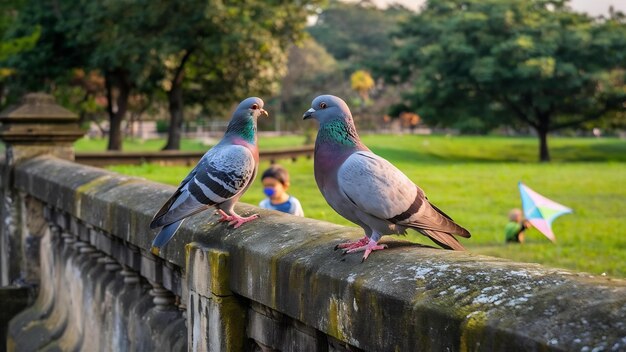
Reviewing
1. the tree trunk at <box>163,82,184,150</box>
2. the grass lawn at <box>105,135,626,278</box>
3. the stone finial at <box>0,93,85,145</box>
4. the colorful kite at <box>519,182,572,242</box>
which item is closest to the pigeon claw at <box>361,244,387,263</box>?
the stone finial at <box>0,93,85,145</box>

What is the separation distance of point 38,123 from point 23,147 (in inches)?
12.9

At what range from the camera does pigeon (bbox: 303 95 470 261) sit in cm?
298

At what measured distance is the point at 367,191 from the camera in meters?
2.97

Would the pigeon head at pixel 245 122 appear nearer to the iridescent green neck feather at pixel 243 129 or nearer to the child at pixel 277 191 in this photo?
the iridescent green neck feather at pixel 243 129

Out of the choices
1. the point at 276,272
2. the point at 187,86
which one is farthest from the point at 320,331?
the point at 187,86

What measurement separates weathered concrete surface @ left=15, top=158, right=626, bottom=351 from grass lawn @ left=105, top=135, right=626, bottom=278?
5869 millimetres

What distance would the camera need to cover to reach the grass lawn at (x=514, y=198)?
10250 mm

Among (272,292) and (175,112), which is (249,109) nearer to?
(272,292)

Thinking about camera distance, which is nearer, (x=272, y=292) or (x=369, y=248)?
(x=369, y=248)

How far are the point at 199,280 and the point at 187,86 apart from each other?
97.6 feet

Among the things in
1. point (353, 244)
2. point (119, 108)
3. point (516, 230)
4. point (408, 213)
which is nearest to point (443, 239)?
point (408, 213)

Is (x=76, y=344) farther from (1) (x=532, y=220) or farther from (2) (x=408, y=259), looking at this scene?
(1) (x=532, y=220)

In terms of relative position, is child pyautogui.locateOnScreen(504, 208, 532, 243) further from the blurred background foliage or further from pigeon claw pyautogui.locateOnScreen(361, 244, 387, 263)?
the blurred background foliage

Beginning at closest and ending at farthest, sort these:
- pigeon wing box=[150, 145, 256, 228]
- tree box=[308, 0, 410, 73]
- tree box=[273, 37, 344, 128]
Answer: pigeon wing box=[150, 145, 256, 228], tree box=[273, 37, 344, 128], tree box=[308, 0, 410, 73]
